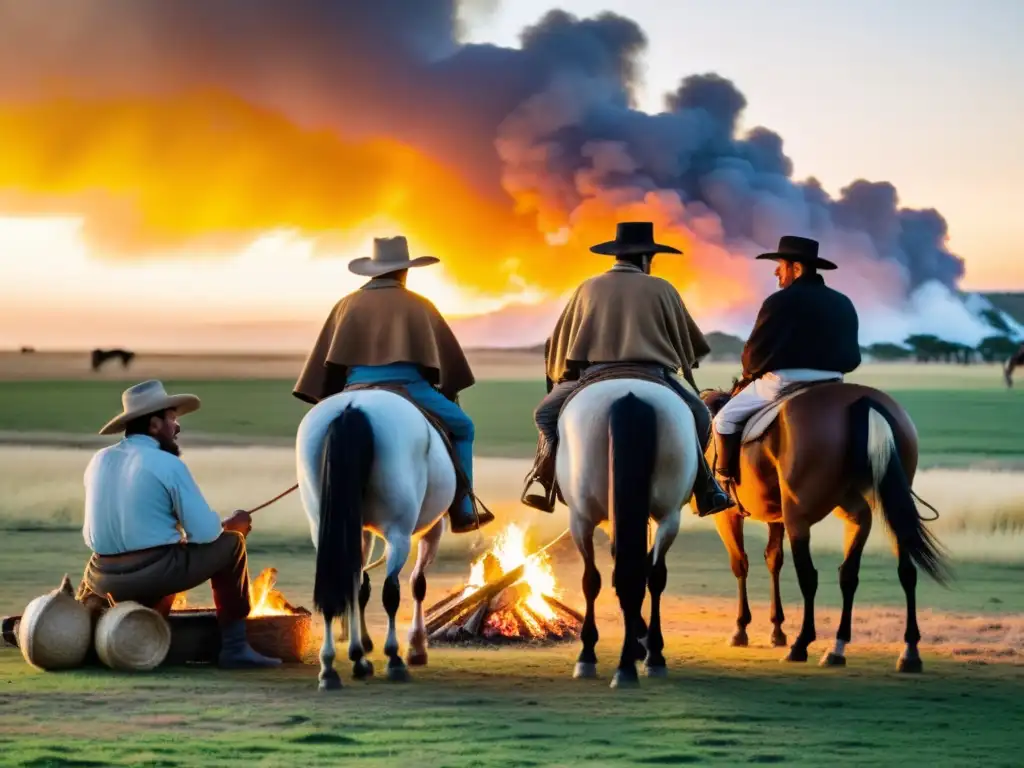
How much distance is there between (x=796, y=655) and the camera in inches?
440

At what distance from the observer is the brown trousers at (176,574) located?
10.0 metres

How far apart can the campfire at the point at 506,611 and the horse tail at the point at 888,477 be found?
2.37 meters

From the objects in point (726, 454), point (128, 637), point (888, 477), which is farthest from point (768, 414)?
point (128, 637)

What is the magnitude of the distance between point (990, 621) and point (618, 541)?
503 cm

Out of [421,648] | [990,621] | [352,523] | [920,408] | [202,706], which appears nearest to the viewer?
[202,706]

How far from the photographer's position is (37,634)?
9.95m

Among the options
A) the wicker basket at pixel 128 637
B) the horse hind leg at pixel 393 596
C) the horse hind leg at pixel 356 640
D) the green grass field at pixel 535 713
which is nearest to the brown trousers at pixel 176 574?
the wicker basket at pixel 128 637

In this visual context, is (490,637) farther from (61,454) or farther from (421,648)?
(61,454)

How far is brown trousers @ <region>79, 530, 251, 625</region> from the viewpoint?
1005 centimetres

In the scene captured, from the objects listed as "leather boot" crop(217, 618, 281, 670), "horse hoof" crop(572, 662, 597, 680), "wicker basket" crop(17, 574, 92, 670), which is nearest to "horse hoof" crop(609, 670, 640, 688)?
"horse hoof" crop(572, 662, 597, 680)

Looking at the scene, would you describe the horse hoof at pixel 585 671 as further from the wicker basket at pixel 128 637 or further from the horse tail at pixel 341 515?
the wicker basket at pixel 128 637

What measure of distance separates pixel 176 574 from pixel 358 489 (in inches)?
47.9

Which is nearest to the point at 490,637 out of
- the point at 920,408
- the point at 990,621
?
the point at 990,621

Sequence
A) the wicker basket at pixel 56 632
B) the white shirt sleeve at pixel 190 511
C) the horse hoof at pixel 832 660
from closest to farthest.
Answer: the wicker basket at pixel 56 632, the white shirt sleeve at pixel 190 511, the horse hoof at pixel 832 660
